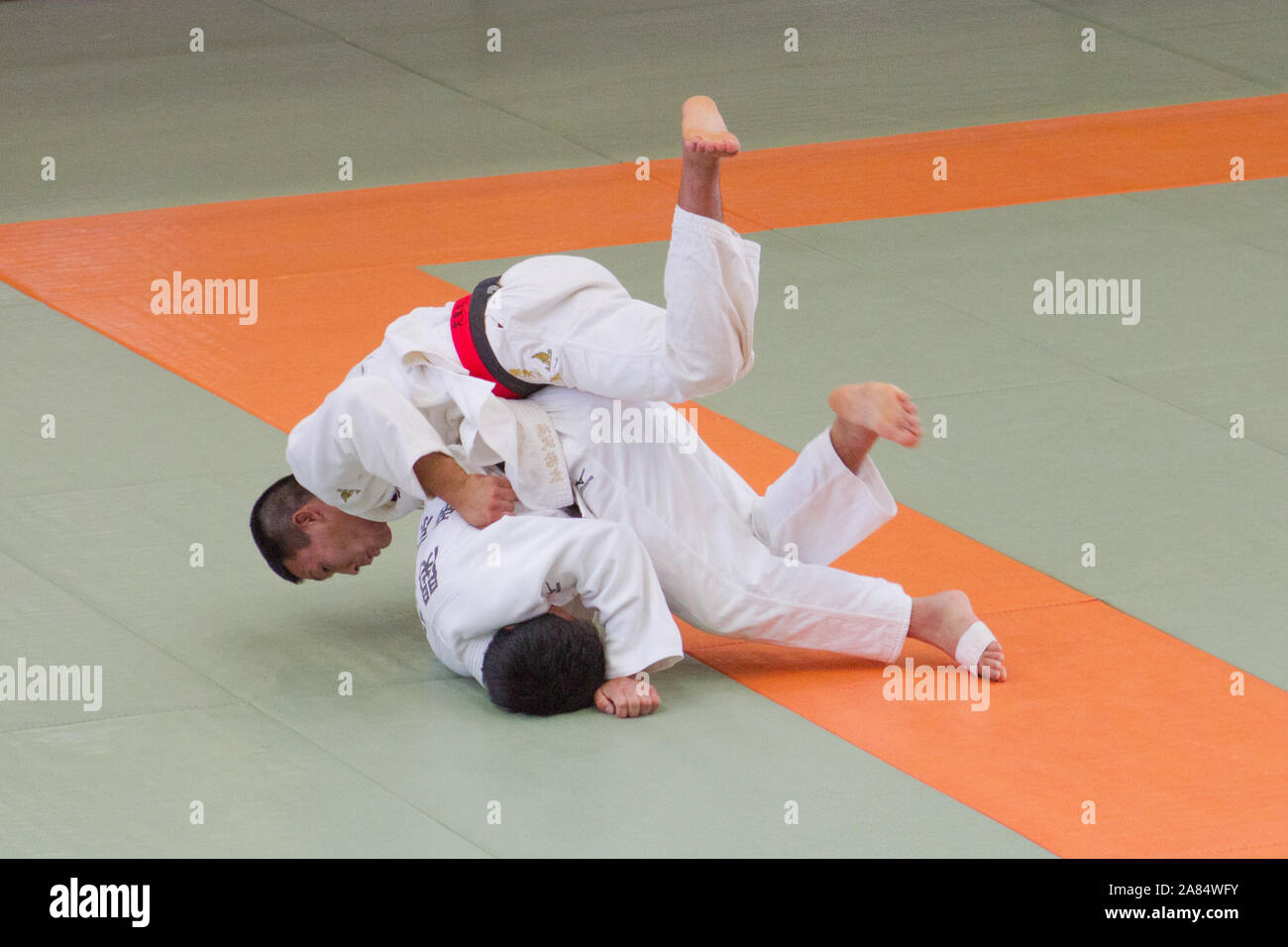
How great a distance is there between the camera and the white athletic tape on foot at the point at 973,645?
4.11m

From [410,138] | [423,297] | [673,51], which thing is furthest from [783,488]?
[673,51]

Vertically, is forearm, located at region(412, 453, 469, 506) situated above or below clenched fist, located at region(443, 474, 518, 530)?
above

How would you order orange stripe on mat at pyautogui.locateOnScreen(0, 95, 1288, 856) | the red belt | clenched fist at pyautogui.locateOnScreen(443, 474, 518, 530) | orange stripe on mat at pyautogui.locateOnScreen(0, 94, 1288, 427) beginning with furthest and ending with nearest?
orange stripe on mat at pyautogui.locateOnScreen(0, 94, 1288, 427) < the red belt < clenched fist at pyautogui.locateOnScreen(443, 474, 518, 530) < orange stripe on mat at pyautogui.locateOnScreen(0, 95, 1288, 856)

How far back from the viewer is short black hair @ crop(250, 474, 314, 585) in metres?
4.15

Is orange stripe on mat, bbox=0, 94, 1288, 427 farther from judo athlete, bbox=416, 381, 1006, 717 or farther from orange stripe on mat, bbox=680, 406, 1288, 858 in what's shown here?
orange stripe on mat, bbox=680, 406, 1288, 858

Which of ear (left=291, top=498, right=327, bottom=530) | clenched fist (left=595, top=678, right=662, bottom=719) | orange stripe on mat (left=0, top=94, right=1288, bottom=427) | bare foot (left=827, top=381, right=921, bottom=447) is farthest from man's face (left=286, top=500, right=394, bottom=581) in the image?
orange stripe on mat (left=0, top=94, right=1288, bottom=427)

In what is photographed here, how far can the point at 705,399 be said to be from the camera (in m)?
5.75

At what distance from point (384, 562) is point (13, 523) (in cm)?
89

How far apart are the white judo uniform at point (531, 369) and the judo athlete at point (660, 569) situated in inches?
4.5

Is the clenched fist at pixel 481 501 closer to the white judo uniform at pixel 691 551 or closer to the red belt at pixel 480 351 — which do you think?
the white judo uniform at pixel 691 551

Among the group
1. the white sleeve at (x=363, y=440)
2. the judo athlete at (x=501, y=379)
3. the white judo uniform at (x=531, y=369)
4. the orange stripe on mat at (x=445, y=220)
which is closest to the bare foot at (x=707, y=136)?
the judo athlete at (x=501, y=379)

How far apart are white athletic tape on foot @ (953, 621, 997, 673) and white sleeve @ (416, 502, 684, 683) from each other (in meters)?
0.60

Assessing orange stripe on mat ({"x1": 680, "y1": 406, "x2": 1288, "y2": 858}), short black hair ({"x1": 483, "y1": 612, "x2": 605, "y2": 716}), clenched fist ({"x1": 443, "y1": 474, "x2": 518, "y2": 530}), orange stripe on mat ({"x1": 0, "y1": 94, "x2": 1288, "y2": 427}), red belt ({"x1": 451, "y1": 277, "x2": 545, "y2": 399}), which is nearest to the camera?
orange stripe on mat ({"x1": 680, "y1": 406, "x2": 1288, "y2": 858})

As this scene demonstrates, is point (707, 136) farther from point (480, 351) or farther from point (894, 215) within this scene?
point (894, 215)
